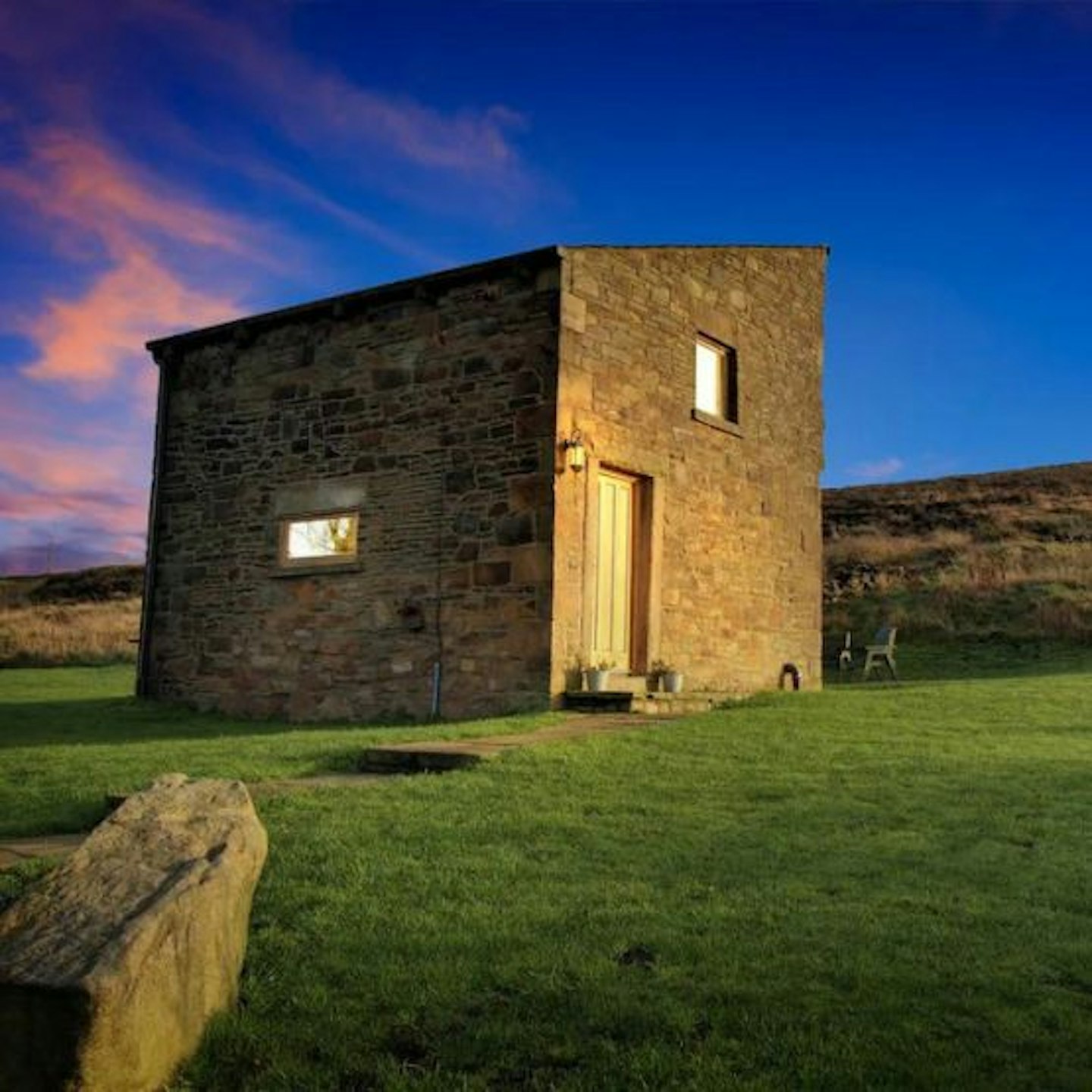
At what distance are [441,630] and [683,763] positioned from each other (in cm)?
487

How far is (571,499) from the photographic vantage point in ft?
38.9

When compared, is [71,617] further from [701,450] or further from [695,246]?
[695,246]

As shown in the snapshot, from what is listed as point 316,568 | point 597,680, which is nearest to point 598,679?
point 597,680

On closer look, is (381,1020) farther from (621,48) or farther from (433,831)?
(621,48)

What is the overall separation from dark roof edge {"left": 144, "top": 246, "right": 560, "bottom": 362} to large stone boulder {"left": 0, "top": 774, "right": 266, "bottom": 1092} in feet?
30.3

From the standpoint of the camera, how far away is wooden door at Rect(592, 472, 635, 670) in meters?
12.5

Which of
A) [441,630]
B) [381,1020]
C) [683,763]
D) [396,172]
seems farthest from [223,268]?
[381,1020]

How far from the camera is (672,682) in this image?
12734 mm

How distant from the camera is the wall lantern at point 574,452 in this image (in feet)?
38.7

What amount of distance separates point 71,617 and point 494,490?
1078 inches

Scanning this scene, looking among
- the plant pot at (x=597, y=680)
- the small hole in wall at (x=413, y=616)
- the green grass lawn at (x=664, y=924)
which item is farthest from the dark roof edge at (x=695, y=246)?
the green grass lawn at (x=664, y=924)

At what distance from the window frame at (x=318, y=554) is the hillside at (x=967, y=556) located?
1464 cm

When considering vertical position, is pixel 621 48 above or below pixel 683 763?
above

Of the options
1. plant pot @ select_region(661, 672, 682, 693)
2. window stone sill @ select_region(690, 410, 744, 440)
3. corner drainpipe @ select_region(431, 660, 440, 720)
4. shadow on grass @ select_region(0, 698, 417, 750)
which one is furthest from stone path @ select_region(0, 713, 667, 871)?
window stone sill @ select_region(690, 410, 744, 440)
